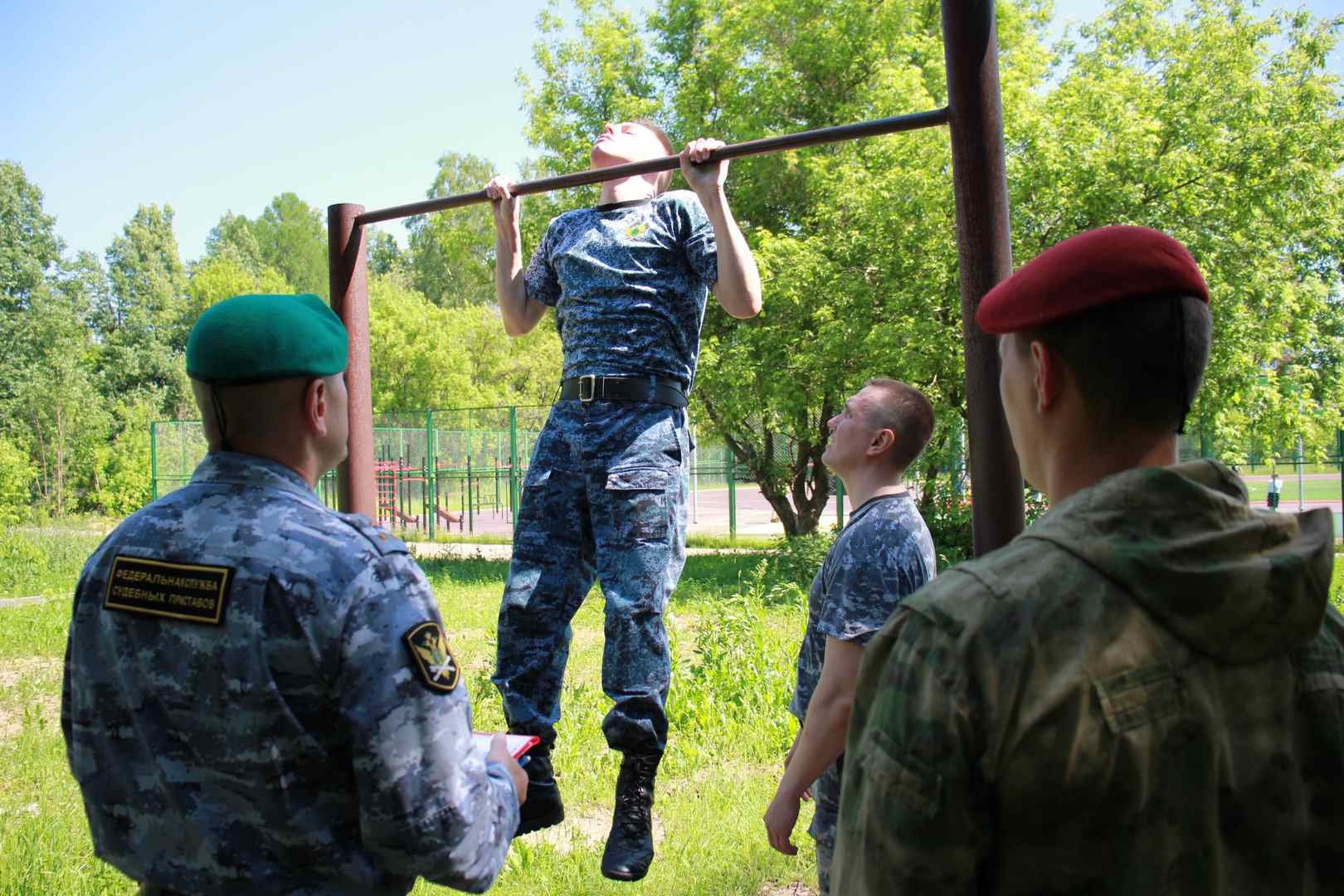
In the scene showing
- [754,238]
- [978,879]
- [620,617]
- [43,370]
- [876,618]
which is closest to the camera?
[978,879]

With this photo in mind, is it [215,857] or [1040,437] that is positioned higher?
[1040,437]

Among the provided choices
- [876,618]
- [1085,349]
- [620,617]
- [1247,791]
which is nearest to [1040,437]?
[1085,349]

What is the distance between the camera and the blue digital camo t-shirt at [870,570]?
233 cm

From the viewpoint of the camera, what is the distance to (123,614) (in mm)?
1552

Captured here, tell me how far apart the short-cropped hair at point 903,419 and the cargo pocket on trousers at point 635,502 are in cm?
63

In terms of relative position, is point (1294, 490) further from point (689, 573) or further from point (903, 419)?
point (903, 419)

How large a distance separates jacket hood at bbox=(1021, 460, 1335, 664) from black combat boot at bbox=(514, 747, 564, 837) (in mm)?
1992

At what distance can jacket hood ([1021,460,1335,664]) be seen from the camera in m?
1.04

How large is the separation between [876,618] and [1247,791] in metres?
1.26

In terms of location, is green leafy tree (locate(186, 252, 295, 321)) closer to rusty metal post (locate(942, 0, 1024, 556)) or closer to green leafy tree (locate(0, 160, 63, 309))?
green leafy tree (locate(0, 160, 63, 309))

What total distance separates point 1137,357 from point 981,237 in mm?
1261

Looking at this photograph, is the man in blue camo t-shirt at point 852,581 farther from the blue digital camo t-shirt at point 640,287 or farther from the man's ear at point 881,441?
the blue digital camo t-shirt at point 640,287

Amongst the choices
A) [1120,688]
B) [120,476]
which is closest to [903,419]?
[1120,688]

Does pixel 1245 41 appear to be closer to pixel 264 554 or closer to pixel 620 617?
pixel 620 617
